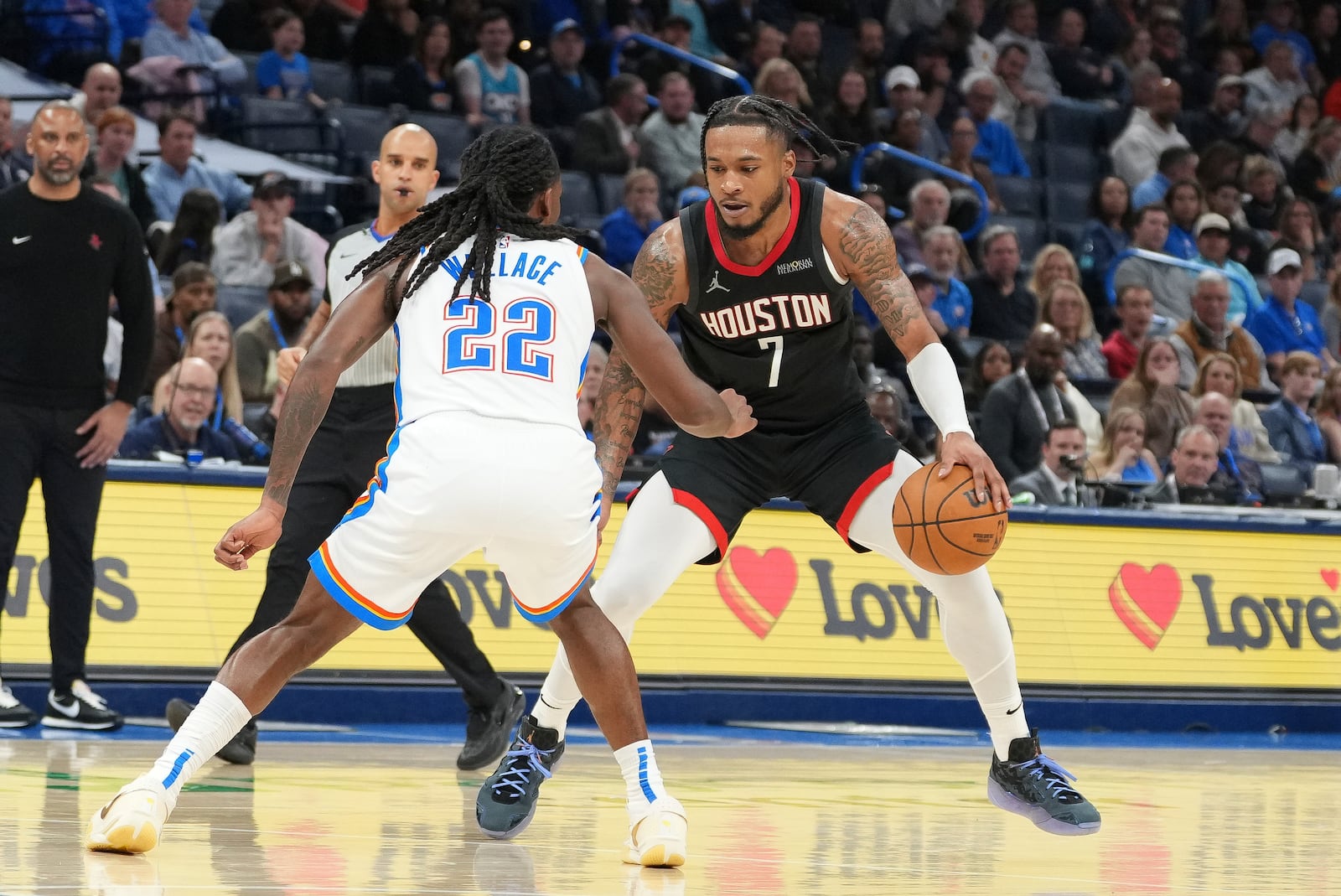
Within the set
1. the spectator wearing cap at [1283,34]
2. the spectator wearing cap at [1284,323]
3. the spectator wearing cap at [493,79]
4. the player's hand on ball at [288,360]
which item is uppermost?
the player's hand on ball at [288,360]

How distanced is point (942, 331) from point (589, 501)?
28.9ft

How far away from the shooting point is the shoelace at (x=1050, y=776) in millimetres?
5918

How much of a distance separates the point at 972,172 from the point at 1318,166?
456 cm

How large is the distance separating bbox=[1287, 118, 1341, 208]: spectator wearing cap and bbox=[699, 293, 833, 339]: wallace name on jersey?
14.6 metres

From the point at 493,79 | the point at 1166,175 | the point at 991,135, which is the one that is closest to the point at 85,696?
the point at 493,79

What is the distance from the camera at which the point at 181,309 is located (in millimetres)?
10852

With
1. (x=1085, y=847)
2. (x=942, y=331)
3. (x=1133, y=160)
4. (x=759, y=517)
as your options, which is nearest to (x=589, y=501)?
(x=1085, y=847)

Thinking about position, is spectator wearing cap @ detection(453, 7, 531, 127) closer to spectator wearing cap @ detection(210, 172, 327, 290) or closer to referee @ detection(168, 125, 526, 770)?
spectator wearing cap @ detection(210, 172, 327, 290)

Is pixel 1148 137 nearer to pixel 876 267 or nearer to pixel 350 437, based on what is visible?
pixel 350 437

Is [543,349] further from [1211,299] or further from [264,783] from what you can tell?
[1211,299]

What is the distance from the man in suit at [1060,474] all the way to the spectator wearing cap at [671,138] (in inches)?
192

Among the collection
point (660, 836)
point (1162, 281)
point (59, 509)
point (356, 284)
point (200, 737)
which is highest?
point (356, 284)

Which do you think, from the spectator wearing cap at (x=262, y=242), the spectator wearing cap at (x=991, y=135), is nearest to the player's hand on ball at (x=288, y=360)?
the spectator wearing cap at (x=262, y=242)

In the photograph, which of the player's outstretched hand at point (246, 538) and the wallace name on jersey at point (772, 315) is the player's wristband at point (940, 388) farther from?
the player's outstretched hand at point (246, 538)
